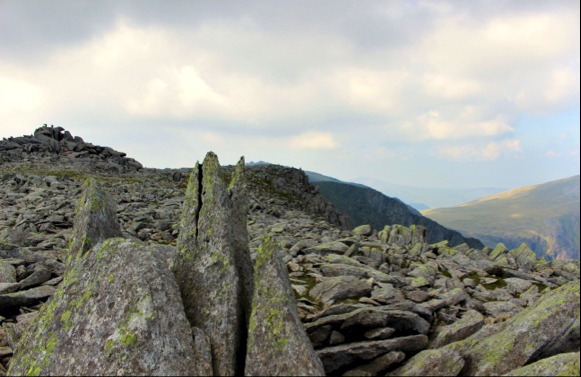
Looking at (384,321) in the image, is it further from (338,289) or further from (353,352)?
(338,289)

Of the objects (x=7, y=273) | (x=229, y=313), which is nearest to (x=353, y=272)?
(x=229, y=313)

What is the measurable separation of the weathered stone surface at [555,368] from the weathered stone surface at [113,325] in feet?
25.1

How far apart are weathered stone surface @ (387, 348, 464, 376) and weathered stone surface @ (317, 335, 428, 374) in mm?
765

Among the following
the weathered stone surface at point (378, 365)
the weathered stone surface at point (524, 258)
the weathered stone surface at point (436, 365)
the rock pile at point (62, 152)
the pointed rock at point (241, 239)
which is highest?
the rock pile at point (62, 152)

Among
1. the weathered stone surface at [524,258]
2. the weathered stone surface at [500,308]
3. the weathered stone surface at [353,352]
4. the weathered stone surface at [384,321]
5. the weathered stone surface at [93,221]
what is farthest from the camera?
the weathered stone surface at [524,258]

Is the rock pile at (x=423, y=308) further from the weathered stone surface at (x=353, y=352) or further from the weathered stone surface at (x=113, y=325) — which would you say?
the weathered stone surface at (x=113, y=325)

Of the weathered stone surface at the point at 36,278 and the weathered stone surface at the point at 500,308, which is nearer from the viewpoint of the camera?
the weathered stone surface at the point at 36,278

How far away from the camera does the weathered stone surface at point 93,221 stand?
1252 centimetres

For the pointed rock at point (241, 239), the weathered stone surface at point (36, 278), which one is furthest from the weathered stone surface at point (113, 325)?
the weathered stone surface at point (36, 278)

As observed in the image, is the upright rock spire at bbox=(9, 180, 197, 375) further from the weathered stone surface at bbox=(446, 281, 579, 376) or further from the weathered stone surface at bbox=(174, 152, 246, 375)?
the weathered stone surface at bbox=(446, 281, 579, 376)

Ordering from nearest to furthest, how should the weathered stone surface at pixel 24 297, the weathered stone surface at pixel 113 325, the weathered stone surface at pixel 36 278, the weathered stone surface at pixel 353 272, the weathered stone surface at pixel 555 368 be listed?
the weathered stone surface at pixel 113 325
the weathered stone surface at pixel 555 368
the weathered stone surface at pixel 24 297
the weathered stone surface at pixel 36 278
the weathered stone surface at pixel 353 272

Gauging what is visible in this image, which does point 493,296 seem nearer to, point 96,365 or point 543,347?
point 543,347

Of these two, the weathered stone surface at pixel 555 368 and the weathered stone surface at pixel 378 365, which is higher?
the weathered stone surface at pixel 555 368

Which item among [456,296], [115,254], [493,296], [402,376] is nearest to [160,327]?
[115,254]
